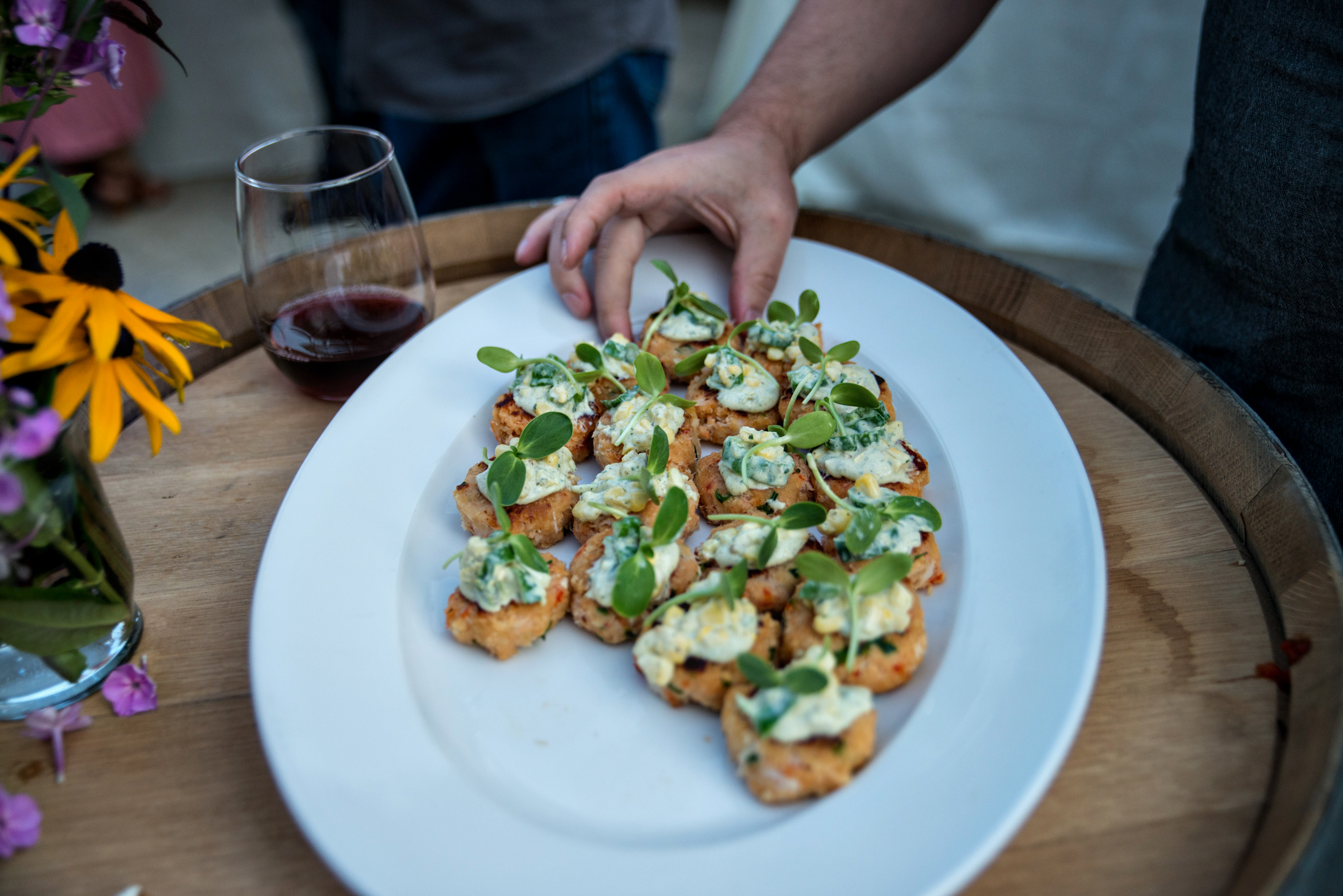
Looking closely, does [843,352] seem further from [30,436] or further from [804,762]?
[30,436]

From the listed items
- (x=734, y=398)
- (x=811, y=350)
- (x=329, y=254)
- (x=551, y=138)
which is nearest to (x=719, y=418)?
(x=734, y=398)

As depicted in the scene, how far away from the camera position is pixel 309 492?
3.70ft

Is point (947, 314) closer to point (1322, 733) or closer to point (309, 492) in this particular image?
point (1322, 733)

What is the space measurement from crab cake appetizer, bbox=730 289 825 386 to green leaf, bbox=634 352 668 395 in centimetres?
20

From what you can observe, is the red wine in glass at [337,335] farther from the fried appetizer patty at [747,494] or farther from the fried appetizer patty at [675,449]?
the fried appetizer patty at [747,494]

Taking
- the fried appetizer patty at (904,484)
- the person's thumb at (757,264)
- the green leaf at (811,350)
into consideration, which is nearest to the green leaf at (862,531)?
the fried appetizer patty at (904,484)

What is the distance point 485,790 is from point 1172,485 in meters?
0.95

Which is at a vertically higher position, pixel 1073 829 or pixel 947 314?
pixel 947 314

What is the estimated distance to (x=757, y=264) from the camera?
1472 millimetres

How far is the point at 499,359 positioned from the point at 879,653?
0.69 metres

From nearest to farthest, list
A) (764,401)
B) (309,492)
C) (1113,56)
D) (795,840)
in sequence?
(795,840)
(309,492)
(764,401)
(1113,56)

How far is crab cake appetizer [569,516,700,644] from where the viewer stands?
1.02m

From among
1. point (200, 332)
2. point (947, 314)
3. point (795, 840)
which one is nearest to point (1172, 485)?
point (947, 314)

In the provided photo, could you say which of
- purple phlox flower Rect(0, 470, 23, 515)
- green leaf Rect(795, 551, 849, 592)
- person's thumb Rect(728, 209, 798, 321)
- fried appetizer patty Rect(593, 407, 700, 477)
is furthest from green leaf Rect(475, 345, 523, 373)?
purple phlox flower Rect(0, 470, 23, 515)
